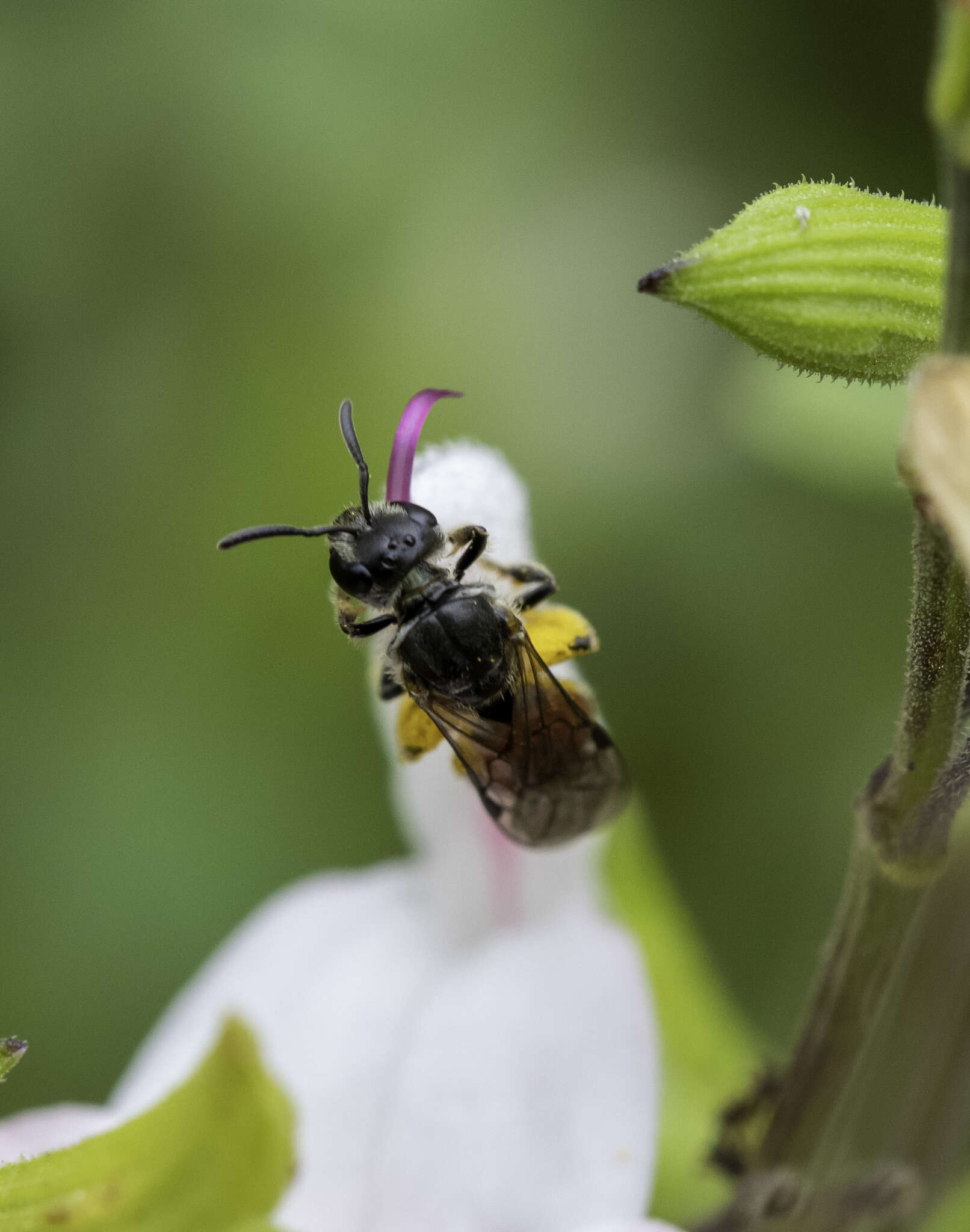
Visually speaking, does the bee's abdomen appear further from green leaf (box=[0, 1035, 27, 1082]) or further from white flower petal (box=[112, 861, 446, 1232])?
green leaf (box=[0, 1035, 27, 1082])

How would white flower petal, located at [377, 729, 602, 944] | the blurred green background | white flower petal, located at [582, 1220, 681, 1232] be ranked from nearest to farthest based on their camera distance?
1. white flower petal, located at [582, 1220, 681, 1232]
2. white flower petal, located at [377, 729, 602, 944]
3. the blurred green background

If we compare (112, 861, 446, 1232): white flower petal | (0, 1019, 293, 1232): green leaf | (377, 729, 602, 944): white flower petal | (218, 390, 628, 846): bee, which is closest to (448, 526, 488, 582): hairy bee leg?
(218, 390, 628, 846): bee

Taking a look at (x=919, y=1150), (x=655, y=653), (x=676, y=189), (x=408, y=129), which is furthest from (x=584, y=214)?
(x=919, y=1150)

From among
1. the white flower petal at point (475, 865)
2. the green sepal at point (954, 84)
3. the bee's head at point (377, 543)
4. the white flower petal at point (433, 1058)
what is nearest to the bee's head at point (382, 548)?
the bee's head at point (377, 543)

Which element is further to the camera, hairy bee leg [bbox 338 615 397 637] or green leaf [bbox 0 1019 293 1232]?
hairy bee leg [bbox 338 615 397 637]

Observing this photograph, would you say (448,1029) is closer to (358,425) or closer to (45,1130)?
(45,1130)

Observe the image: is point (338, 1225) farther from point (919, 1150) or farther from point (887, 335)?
point (887, 335)

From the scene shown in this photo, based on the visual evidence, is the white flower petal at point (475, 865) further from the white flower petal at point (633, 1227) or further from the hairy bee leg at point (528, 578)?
the white flower petal at point (633, 1227)
